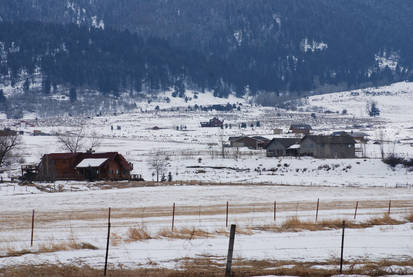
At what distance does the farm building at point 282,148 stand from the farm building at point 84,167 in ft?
141

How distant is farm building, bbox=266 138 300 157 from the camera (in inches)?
4373

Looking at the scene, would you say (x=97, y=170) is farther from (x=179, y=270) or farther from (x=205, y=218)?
(x=179, y=270)

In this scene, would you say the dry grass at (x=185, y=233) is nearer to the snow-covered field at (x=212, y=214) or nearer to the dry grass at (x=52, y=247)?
the snow-covered field at (x=212, y=214)

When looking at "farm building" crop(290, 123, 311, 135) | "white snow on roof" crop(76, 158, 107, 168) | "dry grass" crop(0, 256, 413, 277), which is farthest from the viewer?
"farm building" crop(290, 123, 311, 135)

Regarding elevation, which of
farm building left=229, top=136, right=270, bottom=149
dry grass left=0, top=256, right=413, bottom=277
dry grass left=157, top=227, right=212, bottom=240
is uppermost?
farm building left=229, top=136, right=270, bottom=149

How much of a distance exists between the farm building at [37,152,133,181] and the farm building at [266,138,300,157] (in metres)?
43.1

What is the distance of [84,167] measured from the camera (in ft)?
231

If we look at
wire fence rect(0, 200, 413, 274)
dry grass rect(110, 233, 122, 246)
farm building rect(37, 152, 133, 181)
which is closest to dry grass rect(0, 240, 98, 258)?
wire fence rect(0, 200, 413, 274)

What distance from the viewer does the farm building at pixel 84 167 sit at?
70.1 meters

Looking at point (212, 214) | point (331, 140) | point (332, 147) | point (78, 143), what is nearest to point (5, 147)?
point (212, 214)

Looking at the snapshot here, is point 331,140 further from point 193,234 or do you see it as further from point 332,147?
point 193,234

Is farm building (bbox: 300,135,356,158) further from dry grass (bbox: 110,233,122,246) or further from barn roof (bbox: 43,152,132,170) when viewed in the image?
dry grass (bbox: 110,233,122,246)

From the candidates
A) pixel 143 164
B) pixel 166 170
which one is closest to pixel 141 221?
pixel 166 170

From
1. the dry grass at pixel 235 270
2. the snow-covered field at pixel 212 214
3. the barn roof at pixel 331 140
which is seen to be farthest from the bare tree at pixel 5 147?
the dry grass at pixel 235 270
